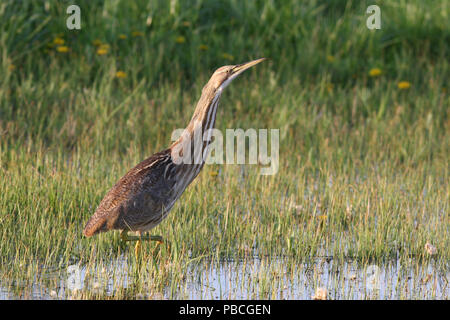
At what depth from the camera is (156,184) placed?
6117 mm

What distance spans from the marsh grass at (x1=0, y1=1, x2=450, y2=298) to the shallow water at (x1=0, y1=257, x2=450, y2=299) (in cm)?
4

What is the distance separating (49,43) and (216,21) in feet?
7.46

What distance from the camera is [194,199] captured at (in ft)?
23.6

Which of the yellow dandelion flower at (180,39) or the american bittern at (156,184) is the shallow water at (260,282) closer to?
the american bittern at (156,184)

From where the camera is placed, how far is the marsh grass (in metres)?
6.25

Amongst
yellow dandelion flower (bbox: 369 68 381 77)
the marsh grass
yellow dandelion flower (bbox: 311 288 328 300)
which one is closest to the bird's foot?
the marsh grass

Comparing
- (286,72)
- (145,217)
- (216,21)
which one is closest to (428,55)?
(286,72)

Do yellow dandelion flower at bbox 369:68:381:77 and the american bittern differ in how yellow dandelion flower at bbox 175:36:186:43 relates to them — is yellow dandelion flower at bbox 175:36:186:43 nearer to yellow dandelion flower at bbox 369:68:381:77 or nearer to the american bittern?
yellow dandelion flower at bbox 369:68:381:77

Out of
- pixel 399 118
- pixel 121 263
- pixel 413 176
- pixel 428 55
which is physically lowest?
pixel 121 263

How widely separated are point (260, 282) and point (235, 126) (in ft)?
14.2

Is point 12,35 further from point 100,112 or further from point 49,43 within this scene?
point 100,112

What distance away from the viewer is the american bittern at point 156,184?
6012 mm

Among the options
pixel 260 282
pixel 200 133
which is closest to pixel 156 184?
pixel 200 133

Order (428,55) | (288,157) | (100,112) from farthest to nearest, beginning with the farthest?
(428,55) → (100,112) → (288,157)
